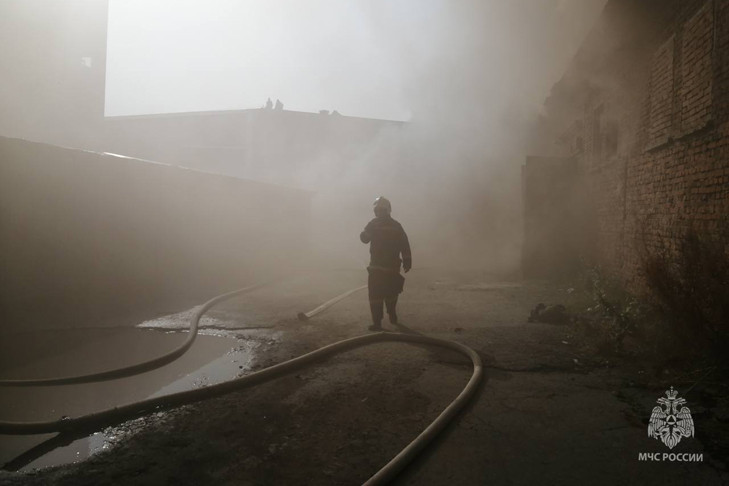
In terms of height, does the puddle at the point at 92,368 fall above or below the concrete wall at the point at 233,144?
below

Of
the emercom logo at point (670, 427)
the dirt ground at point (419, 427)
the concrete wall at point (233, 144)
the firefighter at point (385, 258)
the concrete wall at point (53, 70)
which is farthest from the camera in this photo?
the concrete wall at point (233, 144)

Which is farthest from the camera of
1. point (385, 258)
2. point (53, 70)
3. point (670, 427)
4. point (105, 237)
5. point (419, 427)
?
point (53, 70)

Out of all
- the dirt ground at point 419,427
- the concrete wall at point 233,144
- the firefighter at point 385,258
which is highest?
the concrete wall at point 233,144

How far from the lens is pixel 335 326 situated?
5648mm

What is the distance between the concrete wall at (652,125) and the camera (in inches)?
177

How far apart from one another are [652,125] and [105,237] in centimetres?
866

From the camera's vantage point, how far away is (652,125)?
6211mm

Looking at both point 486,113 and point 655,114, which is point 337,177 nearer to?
point 486,113

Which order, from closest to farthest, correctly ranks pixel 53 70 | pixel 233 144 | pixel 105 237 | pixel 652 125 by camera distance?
pixel 652 125
pixel 105 237
pixel 53 70
pixel 233 144

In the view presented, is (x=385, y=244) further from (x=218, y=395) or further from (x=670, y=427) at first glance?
(x=670, y=427)

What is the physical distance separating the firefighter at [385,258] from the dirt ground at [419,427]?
113 cm

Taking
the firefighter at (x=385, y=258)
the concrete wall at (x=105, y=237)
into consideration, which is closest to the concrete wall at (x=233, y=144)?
the concrete wall at (x=105, y=237)

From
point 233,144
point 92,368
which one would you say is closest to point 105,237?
point 92,368

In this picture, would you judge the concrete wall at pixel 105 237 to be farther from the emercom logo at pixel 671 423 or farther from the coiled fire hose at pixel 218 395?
the emercom logo at pixel 671 423
